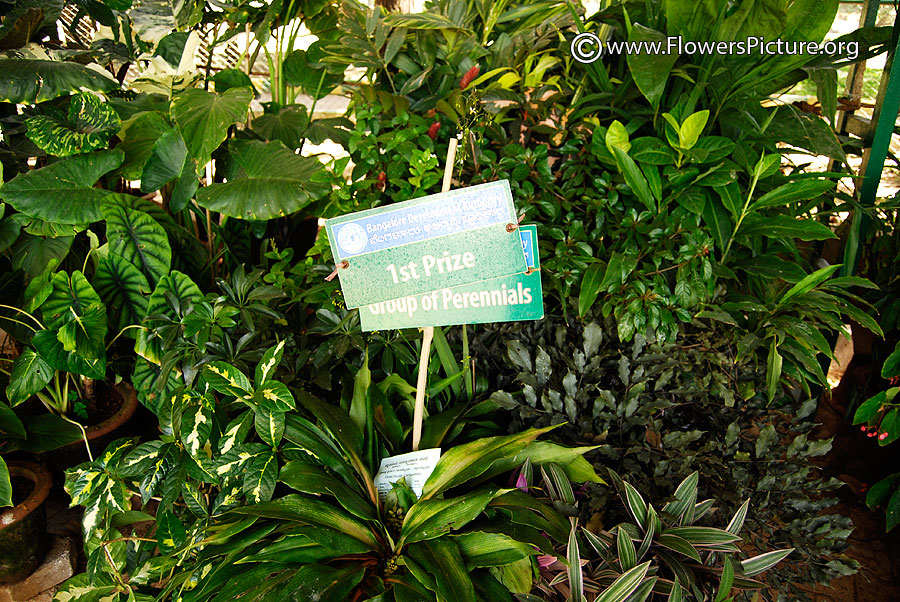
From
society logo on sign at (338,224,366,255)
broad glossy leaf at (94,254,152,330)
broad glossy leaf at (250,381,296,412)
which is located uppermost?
society logo on sign at (338,224,366,255)

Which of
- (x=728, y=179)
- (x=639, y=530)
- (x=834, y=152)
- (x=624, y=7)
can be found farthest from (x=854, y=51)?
(x=639, y=530)

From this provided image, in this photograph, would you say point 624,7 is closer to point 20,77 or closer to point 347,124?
point 347,124

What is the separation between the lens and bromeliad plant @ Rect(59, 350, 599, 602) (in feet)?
4.10

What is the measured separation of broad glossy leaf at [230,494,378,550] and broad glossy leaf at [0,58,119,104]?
1.38 meters

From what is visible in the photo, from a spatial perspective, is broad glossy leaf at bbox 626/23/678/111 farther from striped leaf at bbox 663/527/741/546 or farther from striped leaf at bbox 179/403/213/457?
striped leaf at bbox 179/403/213/457

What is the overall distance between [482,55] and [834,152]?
104cm

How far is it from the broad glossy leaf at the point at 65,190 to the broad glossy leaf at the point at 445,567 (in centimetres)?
132

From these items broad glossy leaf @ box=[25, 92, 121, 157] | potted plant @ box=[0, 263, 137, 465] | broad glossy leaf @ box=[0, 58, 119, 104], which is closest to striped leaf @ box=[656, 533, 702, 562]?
potted plant @ box=[0, 263, 137, 465]

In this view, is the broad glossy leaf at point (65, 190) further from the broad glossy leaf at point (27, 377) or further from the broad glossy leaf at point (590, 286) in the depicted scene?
the broad glossy leaf at point (590, 286)

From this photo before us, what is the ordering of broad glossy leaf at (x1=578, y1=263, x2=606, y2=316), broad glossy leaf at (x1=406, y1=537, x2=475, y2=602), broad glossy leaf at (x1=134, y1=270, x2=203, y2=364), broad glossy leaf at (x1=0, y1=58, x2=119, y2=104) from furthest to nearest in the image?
broad glossy leaf at (x1=0, y1=58, x2=119, y2=104) → broad glossy leaf at (x1=134, y1=270, x2=203, y2=364) → broad glossy leaf at (x1=578, y1=263, x2=606, y2=316) → broad glossy leaf at (x1=406, y1=537, x2=475, y2=602)

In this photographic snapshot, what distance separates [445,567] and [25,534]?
1313mm

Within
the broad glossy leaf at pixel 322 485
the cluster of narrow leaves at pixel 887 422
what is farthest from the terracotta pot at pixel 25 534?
the cluster of narrow leaves at pixel 887 422

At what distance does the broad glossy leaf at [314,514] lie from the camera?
51.0 inches

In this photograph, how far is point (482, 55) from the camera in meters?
1.91
